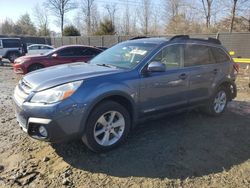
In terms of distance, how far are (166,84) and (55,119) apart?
207 cm

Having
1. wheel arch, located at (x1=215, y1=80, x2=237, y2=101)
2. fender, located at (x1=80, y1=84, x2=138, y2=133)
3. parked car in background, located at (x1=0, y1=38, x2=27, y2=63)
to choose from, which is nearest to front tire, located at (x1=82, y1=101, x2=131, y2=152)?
fender, located at (x1=80, y1=84, x2=138, y2=133)

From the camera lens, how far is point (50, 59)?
40.9ft

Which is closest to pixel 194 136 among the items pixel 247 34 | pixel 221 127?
pixel 221 127

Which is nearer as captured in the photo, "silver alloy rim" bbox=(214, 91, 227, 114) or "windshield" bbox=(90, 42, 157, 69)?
"windshield" bbox=(90, 42, 157, 69)

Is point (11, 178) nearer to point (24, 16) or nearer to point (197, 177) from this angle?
point (197, 177)

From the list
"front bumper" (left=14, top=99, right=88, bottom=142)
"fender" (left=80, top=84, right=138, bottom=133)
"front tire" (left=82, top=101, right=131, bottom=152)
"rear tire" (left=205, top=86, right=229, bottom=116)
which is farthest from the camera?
"rear tire" (left=205, top=86, right=229, bottom=116)

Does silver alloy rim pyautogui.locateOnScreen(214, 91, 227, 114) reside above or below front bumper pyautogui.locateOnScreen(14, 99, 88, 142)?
below

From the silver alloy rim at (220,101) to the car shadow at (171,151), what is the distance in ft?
1.90

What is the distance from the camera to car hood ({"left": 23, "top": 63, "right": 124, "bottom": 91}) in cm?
409

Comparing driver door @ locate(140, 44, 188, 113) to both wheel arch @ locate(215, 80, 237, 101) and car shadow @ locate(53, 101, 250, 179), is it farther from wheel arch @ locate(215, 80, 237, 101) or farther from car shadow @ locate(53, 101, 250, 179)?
wheel arch @ locate(215, 80, 237, 101)

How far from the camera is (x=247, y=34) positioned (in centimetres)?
1688

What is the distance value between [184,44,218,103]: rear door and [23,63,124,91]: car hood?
1.62m

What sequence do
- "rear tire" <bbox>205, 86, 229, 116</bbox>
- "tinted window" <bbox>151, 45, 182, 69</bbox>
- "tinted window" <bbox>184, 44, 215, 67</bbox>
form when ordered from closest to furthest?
1. "tinted window" <bbox>151, 45, 182, 69</bbox>
2. "tinted window" <bbox>184, 44, 215, 67</bbox>
3. "rear tire" <bbox>205, 86, 229, 116</bbox>

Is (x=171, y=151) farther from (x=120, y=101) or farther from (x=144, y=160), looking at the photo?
(x=120, y=101)
